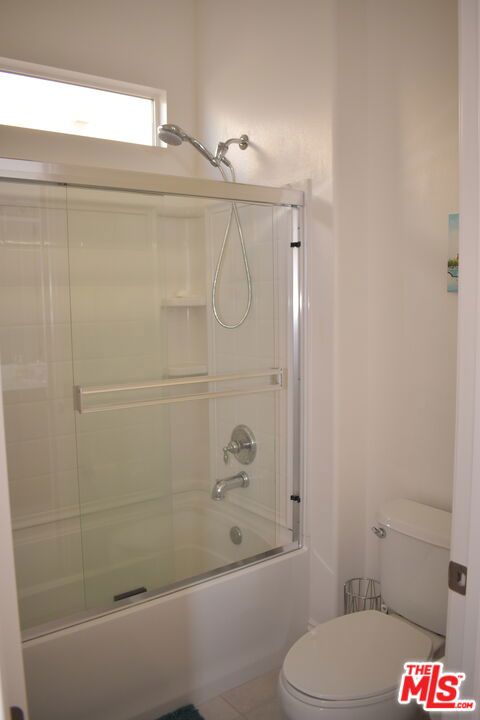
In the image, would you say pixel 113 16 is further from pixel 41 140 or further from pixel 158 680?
pixel 158 680

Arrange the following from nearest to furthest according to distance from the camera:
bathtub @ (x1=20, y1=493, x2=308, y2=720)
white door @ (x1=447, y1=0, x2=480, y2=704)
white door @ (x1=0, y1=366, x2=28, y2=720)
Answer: white door @ (x1=0, y1=366, x2=28, y2=720) → white door @ (x1=447, y1=0, x2=480, y2=704) → bathtub @ (x1=20, y1=493, x2=308, y2=720)

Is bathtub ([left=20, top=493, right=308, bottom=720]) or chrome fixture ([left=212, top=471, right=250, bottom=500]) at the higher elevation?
chrome fixture ([left=212, top=471, right=250, bottom=500])

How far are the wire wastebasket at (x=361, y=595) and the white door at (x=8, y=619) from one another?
1.72 m

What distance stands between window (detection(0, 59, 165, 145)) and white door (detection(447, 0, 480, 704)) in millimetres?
2188

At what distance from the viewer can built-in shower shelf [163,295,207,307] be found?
210 centimetres

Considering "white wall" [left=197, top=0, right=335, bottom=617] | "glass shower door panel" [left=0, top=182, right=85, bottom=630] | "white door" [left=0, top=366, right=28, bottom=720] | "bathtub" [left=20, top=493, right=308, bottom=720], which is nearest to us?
"white door" [left=0, top=366, right=28, bottom=720]

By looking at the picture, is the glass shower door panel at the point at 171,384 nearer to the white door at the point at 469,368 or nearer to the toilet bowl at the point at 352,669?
the toilet bowl at the point at 352,669

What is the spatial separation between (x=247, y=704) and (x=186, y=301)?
155 cm

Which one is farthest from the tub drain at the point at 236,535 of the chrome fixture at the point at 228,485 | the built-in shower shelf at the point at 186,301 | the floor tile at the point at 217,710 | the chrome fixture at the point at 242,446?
the built-in shower shelf at the point at 186,301

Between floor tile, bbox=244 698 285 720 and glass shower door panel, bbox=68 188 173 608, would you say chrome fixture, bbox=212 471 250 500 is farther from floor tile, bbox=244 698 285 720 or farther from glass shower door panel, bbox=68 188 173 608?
floor tile, bbox=244 698 285 720

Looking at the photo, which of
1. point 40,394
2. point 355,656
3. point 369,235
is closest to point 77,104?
point 40,394

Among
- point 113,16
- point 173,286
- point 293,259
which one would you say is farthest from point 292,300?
point 113,16

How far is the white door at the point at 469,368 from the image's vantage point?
814mm

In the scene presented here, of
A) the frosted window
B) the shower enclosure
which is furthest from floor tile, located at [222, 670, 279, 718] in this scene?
the frosted window
